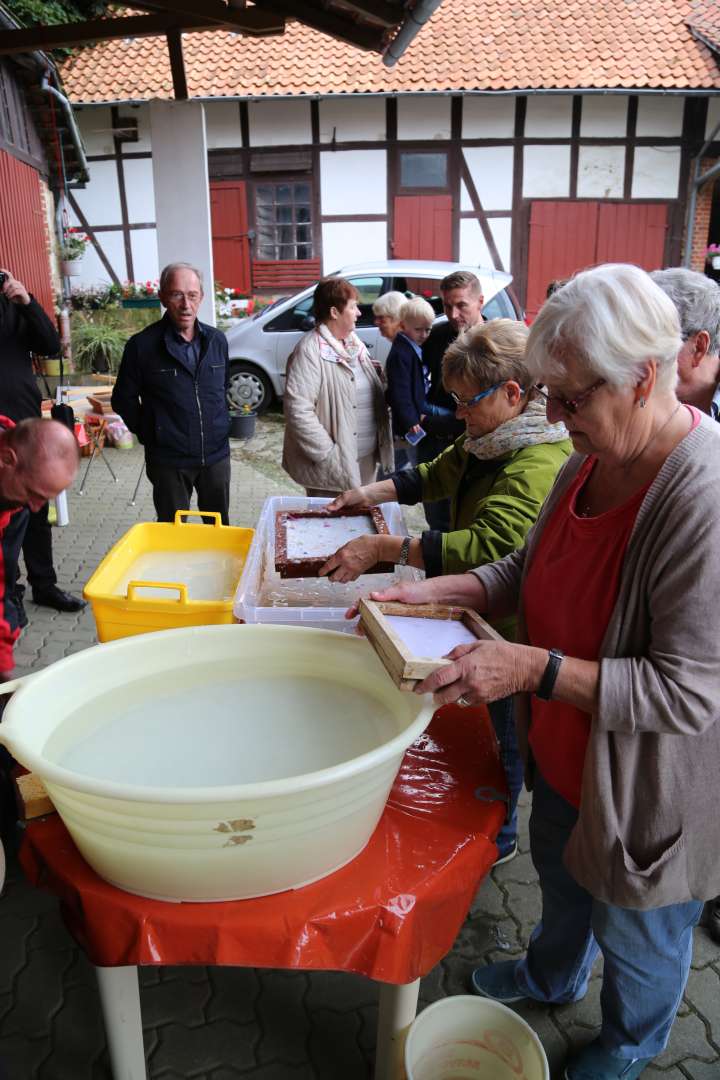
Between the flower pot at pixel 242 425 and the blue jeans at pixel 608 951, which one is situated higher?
the blue jeans at pixel 608 951

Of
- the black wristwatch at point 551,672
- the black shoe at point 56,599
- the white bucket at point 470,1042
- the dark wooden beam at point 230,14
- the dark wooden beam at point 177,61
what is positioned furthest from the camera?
the dark wooden beam at point 177,61

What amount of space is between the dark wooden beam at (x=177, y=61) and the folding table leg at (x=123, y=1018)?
6.61 meters

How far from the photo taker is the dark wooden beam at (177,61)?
6.13m

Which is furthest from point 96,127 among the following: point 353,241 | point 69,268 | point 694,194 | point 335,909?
point 335,909

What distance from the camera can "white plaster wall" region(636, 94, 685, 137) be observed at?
13.6m

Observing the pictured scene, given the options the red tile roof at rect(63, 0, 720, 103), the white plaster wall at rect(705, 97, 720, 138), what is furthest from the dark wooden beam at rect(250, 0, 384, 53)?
the white plaster wall at rect(705, 97, 720, 138)

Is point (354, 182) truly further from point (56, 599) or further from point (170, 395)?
point (56, 599)

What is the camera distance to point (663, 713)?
1.28m

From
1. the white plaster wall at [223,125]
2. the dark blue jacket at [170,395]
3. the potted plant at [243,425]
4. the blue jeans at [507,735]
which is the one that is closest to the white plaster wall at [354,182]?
the white plaster wall at [223,125]

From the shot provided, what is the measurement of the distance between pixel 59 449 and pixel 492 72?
14111 mm

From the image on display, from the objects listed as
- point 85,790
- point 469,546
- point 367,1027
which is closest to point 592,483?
point 469,546

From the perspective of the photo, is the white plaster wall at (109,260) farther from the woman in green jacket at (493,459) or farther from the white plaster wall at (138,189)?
the woman in green jacket at (493,459)

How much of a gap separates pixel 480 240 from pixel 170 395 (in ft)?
37.6

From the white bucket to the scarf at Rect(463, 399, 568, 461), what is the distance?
1.30 meters
